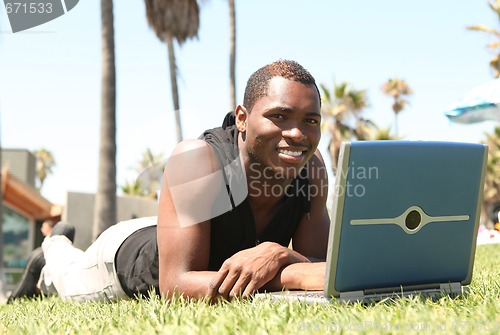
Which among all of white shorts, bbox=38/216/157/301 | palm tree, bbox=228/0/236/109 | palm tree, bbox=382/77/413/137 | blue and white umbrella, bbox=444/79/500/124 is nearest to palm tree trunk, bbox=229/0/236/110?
palm tree, bbox=228/0/236/109

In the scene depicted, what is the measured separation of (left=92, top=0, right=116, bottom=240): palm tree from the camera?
12.5 metres

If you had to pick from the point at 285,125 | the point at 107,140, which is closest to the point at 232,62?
the point at 107,140

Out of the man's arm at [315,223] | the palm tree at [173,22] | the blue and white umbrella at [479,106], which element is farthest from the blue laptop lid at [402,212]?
the palm tree at [173,22]

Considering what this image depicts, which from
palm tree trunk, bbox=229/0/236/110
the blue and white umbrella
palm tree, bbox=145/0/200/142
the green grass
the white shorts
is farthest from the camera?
palm tree, bbox=145/0/200/142

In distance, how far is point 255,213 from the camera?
344 cm

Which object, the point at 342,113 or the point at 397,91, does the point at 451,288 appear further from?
the point at 397,91

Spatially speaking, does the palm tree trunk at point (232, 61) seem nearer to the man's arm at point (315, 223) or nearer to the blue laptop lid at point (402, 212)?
the man's arm at point (315, 223)

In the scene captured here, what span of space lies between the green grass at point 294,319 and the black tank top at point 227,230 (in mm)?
519

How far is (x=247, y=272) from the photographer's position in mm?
2756

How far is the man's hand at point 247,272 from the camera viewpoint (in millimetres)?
2760

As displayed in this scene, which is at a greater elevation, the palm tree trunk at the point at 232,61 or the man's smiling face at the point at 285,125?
the palm tree trunk at the point at 232,61

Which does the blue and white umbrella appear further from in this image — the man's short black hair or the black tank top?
the man's short black hair

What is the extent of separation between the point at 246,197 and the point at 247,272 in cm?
57

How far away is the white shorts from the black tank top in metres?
0.09
